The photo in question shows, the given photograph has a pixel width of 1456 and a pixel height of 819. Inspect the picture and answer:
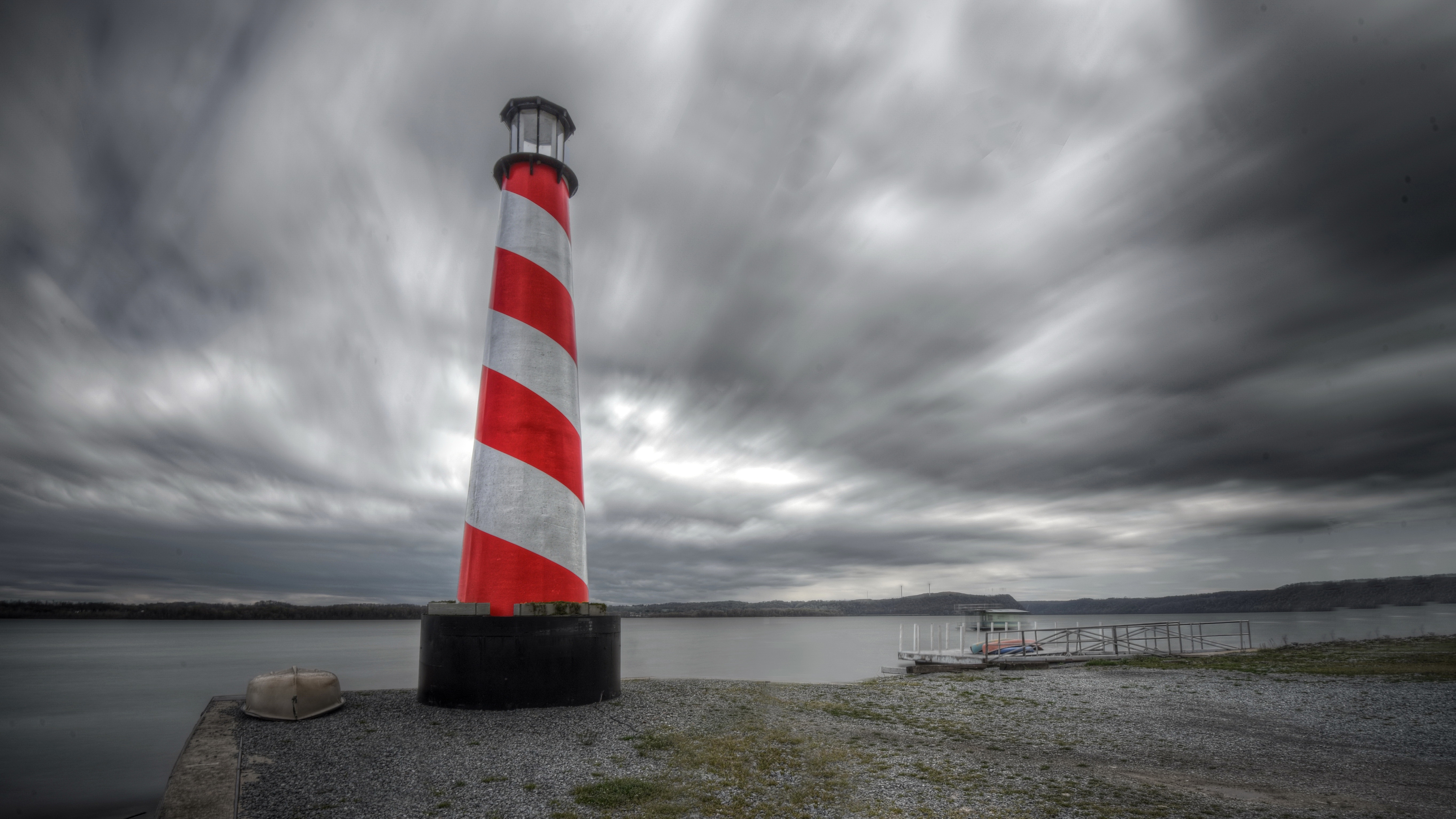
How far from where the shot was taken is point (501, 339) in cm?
911

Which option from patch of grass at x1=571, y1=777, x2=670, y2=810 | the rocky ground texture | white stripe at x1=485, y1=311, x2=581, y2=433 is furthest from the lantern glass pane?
patch of grass at x1=571, y1=777, x2=670, y2=810

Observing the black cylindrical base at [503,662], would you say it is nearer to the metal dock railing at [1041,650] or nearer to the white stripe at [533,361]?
the white stripe at [533,361]

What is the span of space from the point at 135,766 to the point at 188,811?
39.2 ft

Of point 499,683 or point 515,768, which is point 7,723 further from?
point 515,768

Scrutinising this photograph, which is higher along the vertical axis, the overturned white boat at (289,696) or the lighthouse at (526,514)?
the lighthouse at (526,514)

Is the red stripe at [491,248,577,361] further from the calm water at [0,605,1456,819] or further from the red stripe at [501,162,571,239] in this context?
the calm water at [0,605,1456,819]

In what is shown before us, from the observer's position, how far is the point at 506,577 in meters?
8.38

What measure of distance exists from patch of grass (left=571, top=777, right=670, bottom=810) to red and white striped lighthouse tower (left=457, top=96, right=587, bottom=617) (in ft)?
10.5

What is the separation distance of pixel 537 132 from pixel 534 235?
192cm

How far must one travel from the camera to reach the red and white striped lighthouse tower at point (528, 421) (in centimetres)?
849

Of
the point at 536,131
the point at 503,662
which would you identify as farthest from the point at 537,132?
the point at 503,662

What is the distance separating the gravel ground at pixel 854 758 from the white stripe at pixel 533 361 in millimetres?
4004

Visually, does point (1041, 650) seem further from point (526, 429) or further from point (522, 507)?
point (526, 429)

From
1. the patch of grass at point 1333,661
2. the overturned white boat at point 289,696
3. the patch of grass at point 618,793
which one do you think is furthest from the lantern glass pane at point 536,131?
the patch of grass at point 1333,661
